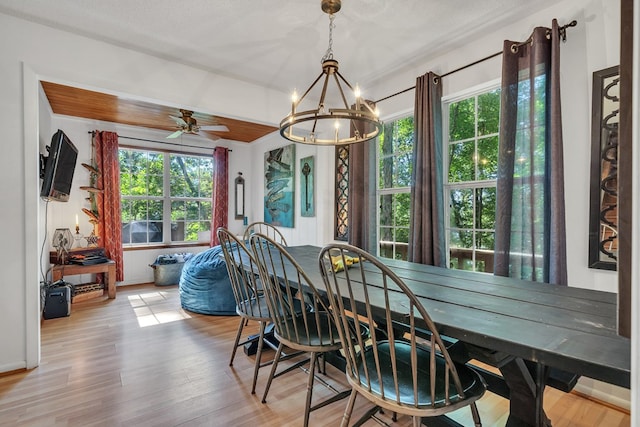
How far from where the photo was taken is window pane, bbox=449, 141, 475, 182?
9.12 feet

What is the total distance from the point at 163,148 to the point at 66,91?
5.97ft

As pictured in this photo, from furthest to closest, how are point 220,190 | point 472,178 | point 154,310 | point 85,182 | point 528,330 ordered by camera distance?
point 220,190 → point 85,182 → point 154,310 → point 472,178 → point 528,330

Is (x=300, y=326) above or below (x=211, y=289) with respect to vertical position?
above

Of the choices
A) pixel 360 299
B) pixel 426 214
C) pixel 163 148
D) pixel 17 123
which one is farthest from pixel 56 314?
pixel 426 214

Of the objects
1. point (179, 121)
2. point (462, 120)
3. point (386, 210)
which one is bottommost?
point (386, 210)

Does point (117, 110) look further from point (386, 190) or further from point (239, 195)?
point (386, 190)

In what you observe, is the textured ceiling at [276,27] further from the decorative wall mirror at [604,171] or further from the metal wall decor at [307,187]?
the metal wall decor at [307,187]

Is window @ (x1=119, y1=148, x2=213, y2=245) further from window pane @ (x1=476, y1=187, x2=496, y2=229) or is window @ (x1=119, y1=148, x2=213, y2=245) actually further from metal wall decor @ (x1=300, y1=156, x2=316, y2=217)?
window pane @ (x1=476, y1=187, x2=496, y2=229)

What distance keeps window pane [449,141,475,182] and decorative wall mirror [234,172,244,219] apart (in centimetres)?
410

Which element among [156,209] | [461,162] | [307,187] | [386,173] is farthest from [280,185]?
[461,162]

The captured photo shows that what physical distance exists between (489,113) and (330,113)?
5.43 ft

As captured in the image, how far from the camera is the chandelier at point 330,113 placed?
178 centimetres

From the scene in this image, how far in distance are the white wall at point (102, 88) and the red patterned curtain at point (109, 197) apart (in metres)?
2.35

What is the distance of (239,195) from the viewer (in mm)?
6000
